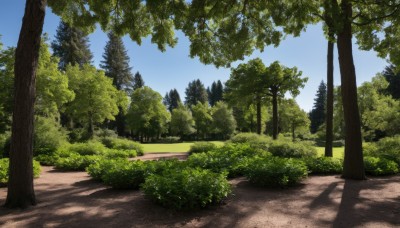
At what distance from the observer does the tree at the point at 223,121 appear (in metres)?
57.4

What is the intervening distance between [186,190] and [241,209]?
1.37 metres

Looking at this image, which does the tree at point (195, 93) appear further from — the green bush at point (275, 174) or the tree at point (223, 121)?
the green bush at point (275, 174)

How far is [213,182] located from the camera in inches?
270

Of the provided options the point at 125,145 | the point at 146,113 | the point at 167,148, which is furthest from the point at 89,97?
the point at 146,113

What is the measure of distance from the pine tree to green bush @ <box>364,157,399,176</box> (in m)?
44.4

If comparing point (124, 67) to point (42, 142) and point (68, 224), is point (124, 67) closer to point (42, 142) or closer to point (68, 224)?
point (42, 142)

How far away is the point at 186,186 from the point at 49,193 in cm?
486

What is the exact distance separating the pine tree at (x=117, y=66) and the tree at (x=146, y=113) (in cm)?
369

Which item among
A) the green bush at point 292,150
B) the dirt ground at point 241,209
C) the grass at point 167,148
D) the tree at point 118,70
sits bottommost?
the dirt ground at point 241,209

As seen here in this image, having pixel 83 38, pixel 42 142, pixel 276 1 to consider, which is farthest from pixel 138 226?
pixel 83 38

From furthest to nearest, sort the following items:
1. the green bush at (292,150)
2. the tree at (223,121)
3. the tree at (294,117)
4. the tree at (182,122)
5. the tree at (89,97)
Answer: the tree at (223,121)
the tree at (182,122)
the tree at (294,117)
the tree at (89,97)
the green bush at (292,150)

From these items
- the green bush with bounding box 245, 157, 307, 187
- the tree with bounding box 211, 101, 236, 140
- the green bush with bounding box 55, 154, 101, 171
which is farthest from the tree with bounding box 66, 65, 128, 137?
the tree with bounding box 211, 101, 236, 140

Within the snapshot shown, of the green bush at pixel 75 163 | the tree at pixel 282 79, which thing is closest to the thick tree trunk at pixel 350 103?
the green bush at pixel 75 163

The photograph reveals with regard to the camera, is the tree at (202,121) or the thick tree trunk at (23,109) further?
the tree at (202,121)
